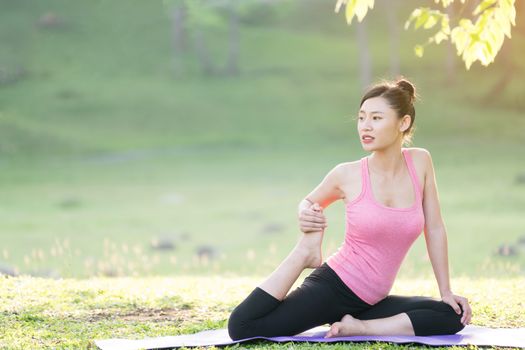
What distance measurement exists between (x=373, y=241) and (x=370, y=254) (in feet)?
0.27

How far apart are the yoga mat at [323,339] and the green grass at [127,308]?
0.12m

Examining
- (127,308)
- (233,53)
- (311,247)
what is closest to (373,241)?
(311,247)

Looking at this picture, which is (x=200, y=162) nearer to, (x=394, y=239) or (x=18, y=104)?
(x=18, y=104)

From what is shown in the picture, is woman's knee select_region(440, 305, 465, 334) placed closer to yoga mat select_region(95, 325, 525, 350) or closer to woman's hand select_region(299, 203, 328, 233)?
yoga mat select_region(95, 325, 525, 350)

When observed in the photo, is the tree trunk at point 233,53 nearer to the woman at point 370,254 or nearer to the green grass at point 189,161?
the green grass at point 189,161

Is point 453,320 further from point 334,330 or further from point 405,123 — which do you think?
point 405,123

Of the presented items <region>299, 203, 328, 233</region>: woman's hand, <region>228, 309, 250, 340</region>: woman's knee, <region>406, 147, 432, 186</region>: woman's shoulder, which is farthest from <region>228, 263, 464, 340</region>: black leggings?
<region>406, 147, 432, 186</region>: woman's shoulder

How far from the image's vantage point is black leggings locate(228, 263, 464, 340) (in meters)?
4.75

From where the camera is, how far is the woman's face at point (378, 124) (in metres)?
4.78

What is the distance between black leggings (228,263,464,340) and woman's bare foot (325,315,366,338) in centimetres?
8

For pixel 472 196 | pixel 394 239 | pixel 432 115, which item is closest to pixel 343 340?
pixel 394 239

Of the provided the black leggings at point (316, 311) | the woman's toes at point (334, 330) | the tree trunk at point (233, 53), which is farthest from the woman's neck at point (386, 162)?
the tree trunk at point (233, 53)

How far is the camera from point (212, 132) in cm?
2942

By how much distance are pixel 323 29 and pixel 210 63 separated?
874cm
